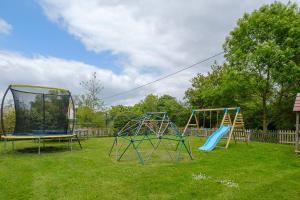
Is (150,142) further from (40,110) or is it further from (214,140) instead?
(40,110)

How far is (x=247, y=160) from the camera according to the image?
24.3 feet

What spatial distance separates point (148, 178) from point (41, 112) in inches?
232

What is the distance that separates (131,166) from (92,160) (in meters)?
1.40

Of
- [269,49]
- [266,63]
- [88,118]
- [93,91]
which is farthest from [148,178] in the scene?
[93,91]

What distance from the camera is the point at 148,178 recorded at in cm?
521

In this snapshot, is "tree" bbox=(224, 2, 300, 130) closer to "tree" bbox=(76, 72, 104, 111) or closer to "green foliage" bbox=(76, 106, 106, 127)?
"green foliage" bbox=(76, 106, 106, 127)

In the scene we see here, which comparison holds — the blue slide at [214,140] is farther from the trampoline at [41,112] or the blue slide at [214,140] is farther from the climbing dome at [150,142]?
the trampoline at [41,112]

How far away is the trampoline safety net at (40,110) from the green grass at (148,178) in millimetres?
1771

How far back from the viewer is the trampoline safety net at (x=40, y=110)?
9016mm

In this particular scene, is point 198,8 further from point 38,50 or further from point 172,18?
point 38,50

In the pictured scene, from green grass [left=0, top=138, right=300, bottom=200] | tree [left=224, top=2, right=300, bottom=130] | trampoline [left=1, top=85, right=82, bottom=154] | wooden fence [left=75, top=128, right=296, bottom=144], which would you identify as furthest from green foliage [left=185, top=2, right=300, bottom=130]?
trampoline [left=1, top=85, right=82, bottom=154]

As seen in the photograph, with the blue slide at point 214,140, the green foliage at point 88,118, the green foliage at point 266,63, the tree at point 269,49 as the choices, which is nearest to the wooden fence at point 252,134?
the green foliage at point 88,118

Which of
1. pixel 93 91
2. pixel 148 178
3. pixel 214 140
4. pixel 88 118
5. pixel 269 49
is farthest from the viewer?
pixel 93 91

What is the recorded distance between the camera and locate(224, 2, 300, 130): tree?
13.4 m
